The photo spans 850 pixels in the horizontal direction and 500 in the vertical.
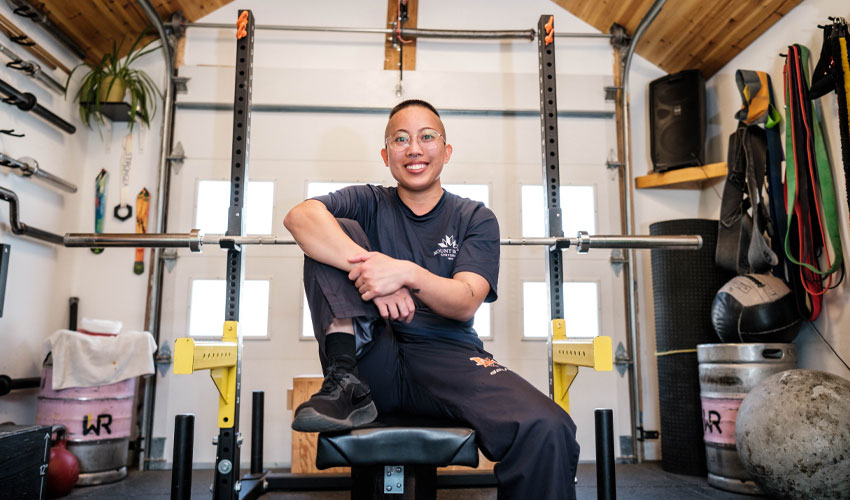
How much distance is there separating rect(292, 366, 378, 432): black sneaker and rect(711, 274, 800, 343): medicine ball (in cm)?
222

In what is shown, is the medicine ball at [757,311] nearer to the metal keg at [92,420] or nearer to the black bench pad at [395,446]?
the black bench pad at [395,446]

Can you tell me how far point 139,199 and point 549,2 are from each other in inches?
121

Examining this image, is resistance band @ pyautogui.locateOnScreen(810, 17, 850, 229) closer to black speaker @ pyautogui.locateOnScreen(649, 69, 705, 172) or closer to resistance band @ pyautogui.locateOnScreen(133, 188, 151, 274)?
black speaker @ pyautogui.locateOnScreen(649, 69, 705, 172)

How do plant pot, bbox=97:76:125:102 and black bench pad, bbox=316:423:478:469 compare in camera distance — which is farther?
plant pot, bbox=97:76:125:102

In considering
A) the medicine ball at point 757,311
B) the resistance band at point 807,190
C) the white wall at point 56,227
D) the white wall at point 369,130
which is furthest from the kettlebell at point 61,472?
the resistance band at point 807,190

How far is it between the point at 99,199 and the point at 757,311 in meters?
3.81

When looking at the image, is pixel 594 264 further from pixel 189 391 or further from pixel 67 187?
pixel 67 187

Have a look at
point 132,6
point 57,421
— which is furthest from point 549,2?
point 57,421

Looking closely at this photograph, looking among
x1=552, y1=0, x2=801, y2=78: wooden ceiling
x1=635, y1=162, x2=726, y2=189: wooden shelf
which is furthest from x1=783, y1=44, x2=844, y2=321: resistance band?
x1=635, y1=162, x2=726, y2=189: wooden shelf

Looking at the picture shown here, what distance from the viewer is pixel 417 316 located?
5.31 feet

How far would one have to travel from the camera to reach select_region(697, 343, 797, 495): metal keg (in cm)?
285

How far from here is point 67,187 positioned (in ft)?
11.7

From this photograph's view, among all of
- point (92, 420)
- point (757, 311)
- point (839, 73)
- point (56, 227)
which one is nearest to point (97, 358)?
point (92, 420)

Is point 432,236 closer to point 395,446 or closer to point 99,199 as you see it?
point 395,446
